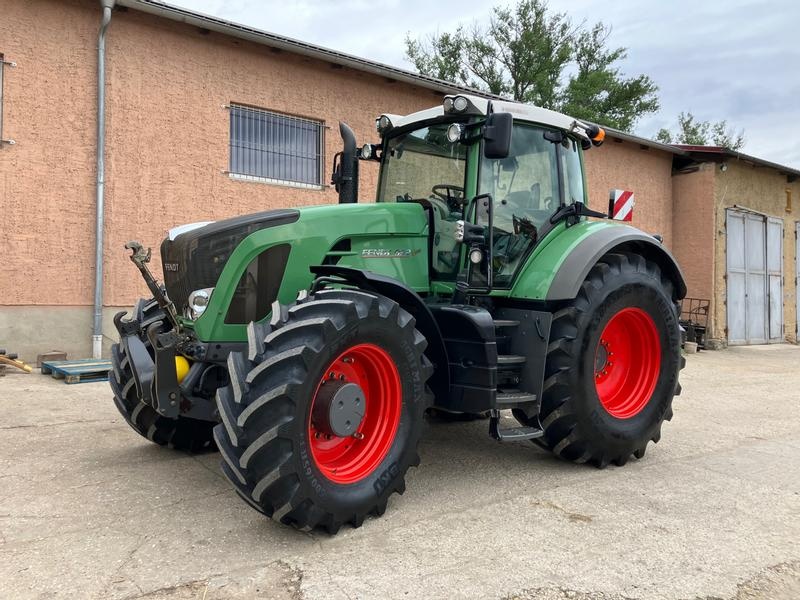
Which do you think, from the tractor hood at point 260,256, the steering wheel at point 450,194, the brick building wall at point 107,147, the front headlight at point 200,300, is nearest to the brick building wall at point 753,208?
the brick building wall at point 107,147

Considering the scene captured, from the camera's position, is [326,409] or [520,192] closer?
[326,409]

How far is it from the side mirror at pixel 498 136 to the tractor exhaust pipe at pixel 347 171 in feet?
3.70

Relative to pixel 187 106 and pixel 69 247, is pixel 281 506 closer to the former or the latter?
pixel 69 247

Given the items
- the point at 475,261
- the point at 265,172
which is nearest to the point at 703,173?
the point at 265,172

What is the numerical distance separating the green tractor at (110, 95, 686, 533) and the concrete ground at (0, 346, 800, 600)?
0.26 metres

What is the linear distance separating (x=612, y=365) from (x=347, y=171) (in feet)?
7.98

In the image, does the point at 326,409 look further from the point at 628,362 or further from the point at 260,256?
the point at 628,362

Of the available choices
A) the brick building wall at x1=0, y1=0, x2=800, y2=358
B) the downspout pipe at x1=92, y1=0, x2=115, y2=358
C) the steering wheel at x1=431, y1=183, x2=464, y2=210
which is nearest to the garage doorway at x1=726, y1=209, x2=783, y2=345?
the brick building wall at x1=0, y1=0, x2=800, y2=358

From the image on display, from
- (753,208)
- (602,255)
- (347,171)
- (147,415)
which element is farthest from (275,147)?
(753,208)

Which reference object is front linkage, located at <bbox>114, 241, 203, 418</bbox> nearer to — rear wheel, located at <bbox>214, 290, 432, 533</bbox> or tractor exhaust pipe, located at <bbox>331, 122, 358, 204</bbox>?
rear wheel, located at <bbox>214, 290, 432, 533</bbox>

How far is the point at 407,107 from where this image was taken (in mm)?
11031

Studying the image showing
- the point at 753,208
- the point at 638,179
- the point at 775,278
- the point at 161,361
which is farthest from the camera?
the point at 775,278

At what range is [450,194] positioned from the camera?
426 centimetres

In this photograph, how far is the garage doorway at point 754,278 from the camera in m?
14.8
